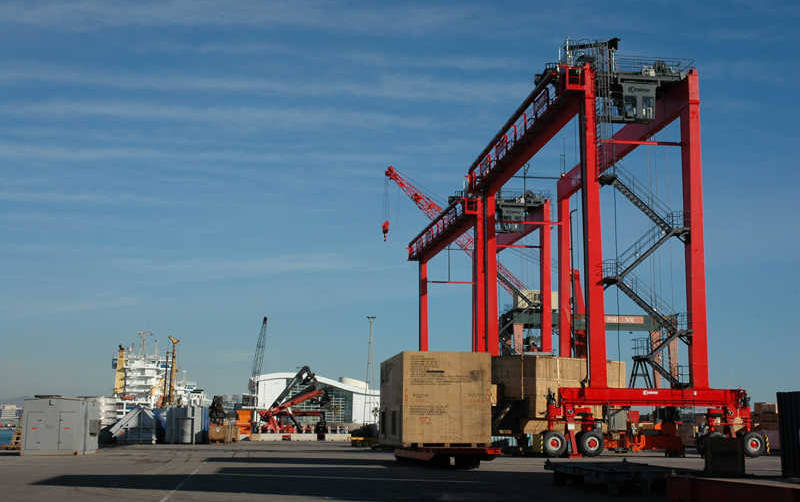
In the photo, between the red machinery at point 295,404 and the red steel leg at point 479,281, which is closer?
the red steel leg at point 479,281

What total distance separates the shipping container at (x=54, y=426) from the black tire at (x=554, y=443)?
705 inches

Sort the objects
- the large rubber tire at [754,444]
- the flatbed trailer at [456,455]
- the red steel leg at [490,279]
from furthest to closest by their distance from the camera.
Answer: the red steel leg at [490,279] < the large rubber tire at [754,444] < the flatbed trailer at [456,455]

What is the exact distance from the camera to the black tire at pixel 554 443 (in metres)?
27.9

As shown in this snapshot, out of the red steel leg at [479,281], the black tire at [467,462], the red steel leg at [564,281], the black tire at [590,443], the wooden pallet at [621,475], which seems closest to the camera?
the wooden pallet at [621,475]

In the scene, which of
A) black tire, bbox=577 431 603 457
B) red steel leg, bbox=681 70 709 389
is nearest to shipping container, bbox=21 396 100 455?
black tire, bbox=577 431 603 457

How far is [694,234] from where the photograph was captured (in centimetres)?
3038

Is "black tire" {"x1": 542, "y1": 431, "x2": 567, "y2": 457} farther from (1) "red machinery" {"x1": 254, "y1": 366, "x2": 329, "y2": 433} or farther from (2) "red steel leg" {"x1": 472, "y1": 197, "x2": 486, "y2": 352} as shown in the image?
(1) "red machinery" {"x1": 254, "y1": 366, "x2": 329, "y2": 433}

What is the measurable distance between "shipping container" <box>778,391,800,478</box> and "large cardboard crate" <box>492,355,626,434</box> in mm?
18496

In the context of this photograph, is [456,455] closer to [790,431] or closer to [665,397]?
[665,397]

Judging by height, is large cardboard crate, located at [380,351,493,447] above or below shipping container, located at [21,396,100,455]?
above

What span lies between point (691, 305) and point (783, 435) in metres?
16.6

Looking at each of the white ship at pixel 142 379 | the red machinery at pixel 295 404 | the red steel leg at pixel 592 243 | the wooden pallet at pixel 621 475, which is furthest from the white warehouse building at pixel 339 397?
the wooden pallet at pixel 621 475

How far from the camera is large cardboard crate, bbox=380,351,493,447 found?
75.7ft

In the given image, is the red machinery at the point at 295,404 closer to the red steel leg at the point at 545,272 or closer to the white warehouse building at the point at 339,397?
the red steel leg at the point at 545,272
